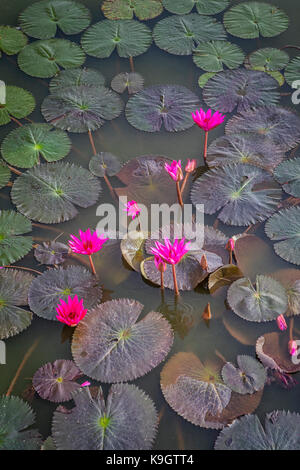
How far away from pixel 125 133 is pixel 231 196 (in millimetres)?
868

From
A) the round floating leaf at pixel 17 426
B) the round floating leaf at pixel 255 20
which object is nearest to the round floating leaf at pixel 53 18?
the round floating leaf at pixel 255 20

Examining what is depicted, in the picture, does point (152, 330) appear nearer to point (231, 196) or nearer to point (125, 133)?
point (231, 196)

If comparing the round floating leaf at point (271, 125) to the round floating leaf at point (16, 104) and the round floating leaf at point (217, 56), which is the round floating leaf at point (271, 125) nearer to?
the round floating leaf at point (217, 56)

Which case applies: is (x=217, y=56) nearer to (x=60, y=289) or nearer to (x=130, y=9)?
(x=130, y=9)

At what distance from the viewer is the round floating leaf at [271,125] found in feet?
10.7

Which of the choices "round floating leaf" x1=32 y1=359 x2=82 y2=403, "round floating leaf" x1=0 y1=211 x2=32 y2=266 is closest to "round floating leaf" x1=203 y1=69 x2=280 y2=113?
"round floating leaf" x1=0 y1=211 x2=32 y2=266

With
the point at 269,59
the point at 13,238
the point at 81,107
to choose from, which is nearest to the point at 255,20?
the point at 269,59

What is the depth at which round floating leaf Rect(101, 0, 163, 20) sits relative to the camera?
404 cm

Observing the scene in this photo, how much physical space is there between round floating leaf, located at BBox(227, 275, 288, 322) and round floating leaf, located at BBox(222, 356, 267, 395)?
223mm

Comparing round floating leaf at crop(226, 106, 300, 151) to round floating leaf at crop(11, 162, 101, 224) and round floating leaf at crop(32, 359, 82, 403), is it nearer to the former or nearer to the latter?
round floating leaf at crop(11, 162, 101, 224)

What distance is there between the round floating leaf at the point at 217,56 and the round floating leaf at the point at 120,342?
6.19 ft
